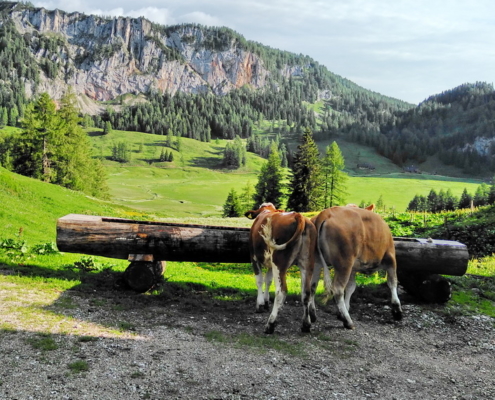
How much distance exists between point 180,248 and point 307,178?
56.0m

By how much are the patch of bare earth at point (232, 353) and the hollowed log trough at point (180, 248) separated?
0.78 metres

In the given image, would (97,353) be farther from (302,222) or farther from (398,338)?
(398,338)

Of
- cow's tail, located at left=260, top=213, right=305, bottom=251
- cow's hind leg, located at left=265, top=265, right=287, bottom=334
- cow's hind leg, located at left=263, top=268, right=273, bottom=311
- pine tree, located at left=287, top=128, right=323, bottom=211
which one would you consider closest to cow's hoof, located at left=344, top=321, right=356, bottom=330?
cow's hind leg, located at left=265, top=265, right=287, bottom=334

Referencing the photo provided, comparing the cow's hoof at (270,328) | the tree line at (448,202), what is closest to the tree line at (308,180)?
the tree line at (448,202)

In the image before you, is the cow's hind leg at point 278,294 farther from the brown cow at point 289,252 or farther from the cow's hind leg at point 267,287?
the cow's hind leg at point 267,287

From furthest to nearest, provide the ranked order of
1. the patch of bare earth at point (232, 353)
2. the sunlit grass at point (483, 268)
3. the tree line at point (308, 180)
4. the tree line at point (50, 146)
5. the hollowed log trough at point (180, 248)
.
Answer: the tree line at point (308, 180) < the tree line at point (50, 146) < the sunlit grass at point (483, 268) < the hollowed log trough at point (180, 248) < the patch of bare earth at point (232, 353)

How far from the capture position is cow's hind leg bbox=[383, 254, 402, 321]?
10273 mm

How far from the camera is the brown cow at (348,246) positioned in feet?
30.4

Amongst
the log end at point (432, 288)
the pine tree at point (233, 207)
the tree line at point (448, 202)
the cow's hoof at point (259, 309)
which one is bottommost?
the pine tree at point (233, 207)

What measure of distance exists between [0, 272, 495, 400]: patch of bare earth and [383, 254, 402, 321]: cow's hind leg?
307mm

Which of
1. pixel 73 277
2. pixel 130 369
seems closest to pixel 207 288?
pixel 73 277

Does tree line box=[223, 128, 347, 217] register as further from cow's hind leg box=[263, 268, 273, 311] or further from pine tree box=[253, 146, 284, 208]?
cow's hind leg box=[263, 268, 273, 311]

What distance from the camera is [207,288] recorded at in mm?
12516

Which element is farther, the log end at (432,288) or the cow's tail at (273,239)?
the log end at (432,288)
